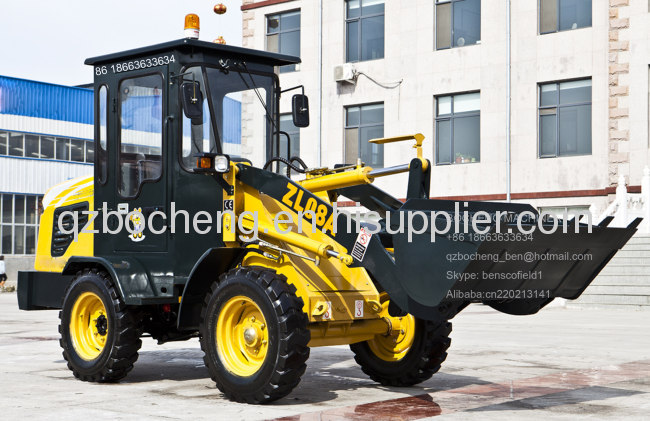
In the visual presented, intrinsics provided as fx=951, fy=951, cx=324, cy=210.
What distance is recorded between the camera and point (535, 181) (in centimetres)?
2842

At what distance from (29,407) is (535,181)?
22.1m

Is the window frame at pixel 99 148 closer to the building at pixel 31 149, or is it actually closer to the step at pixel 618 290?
the step at pixel 618 290

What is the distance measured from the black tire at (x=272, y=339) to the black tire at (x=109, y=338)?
1482mm

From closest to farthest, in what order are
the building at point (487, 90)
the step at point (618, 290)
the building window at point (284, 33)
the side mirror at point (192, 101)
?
the side mirror at point (192, 101), the step at point (618, 290), the building at point (487, 90), the building window at point (284, 33)

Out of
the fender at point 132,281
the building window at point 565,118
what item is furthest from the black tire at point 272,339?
the building window at point 565,118

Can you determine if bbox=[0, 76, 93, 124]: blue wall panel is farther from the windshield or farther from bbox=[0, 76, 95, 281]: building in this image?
the windshield

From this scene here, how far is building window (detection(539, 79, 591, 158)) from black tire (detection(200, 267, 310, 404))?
21.0 metres

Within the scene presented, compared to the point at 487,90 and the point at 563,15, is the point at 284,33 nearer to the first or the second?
the point at 487,90

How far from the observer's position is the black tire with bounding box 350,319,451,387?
968 centimetres

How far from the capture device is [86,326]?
10.3 meters

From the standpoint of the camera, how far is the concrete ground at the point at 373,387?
8.08m

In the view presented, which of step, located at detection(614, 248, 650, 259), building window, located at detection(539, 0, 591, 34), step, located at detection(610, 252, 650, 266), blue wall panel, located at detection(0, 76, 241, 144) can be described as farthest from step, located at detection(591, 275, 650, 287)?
blue wall panel, located at detection(0, 76, 241, 144)

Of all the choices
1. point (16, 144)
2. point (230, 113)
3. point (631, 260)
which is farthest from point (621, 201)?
point (16, 144)

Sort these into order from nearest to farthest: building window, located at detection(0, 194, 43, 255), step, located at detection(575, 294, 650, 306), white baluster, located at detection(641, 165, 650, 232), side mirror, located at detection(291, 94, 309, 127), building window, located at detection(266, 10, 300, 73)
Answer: side mirror, located at detection(291, 94, 309, 127) < step, located at detection(575, 294, 650, 306) < white baluster, located at detection(641, 165, 650, 232) < building window, located at detection(266, 10, 300, 73) < building window, located at detection(0, 194, 43, 255)
